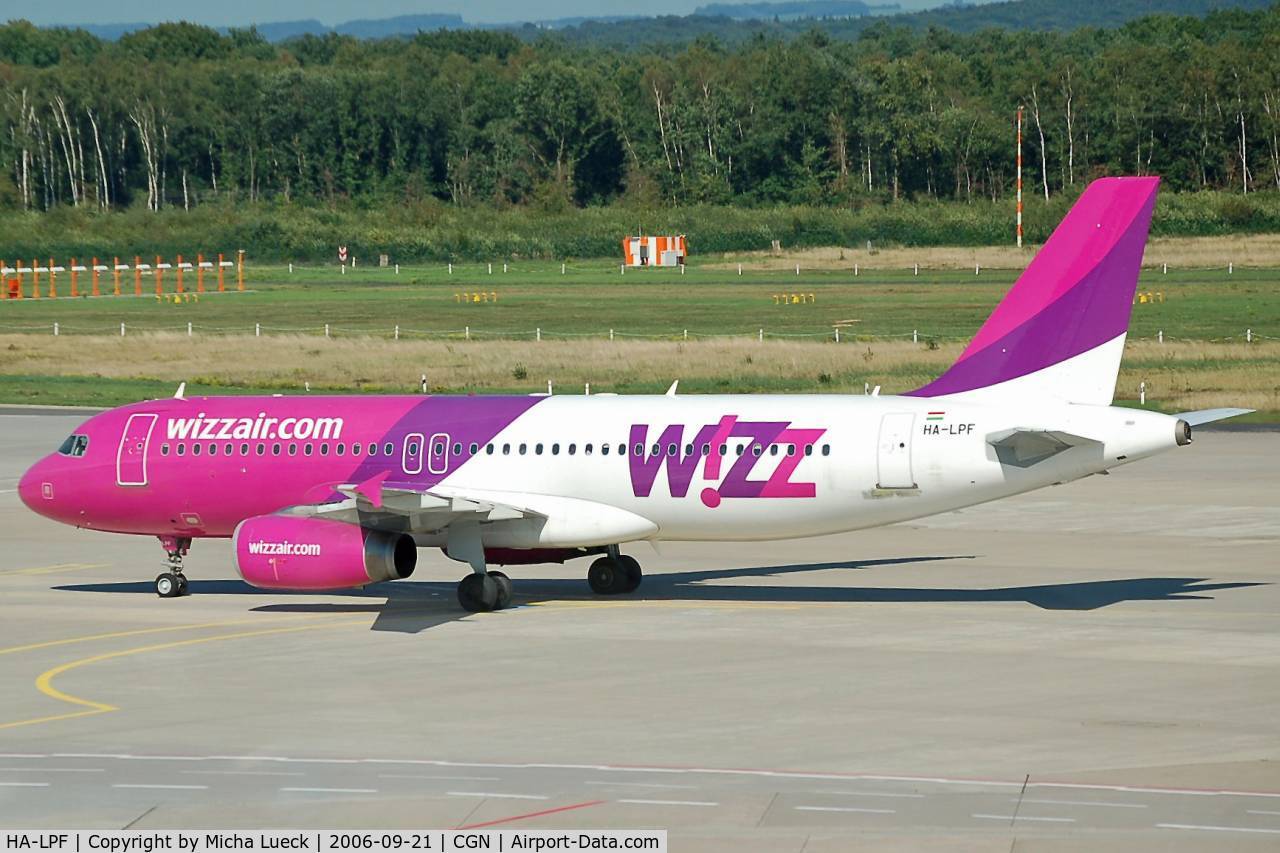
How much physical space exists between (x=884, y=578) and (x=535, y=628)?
881 cm

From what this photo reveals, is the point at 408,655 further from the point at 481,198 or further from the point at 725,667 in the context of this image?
the point at 481,198

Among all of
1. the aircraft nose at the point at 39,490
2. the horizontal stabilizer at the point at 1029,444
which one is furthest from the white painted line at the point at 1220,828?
the aircraft nose at the point at 39,490

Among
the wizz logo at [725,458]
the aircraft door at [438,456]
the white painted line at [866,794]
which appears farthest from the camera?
the aircraft door at [438,456]

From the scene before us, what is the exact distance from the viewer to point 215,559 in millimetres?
43688

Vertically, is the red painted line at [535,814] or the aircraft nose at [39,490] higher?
the aircraft nose at [39,490]

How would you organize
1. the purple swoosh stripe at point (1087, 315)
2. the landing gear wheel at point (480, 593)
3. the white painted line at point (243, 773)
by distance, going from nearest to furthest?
the white painted line at point (243, 773) → the purple swoosh stripe at point (1087, 315) → the landing gear wheel at point (480, 593)

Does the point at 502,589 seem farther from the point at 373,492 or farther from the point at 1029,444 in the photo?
the point at 1029,444

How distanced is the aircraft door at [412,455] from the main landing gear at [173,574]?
5535 millimetres

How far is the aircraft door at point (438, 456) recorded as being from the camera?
3612cm

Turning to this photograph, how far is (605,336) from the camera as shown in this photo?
96375 millimetres

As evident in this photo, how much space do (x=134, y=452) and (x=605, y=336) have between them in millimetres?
59381

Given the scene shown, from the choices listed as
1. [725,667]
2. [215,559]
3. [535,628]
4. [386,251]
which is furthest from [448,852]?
[386,251]

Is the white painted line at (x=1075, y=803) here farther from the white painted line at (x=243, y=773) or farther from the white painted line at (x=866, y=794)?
the white painted line at (x=243, y=773)

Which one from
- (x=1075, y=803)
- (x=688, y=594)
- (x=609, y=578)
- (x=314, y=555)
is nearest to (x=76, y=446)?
(x=314, y=555)
